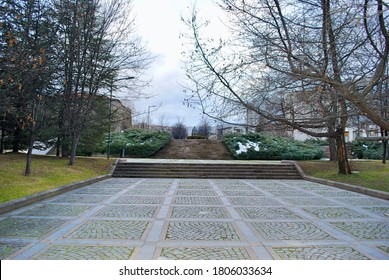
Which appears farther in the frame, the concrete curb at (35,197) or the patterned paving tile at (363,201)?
the patterned paving tile at (363,201)

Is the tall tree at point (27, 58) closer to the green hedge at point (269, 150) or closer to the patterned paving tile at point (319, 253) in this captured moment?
the patterned paving tile at point (319, 253)

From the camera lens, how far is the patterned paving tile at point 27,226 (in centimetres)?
507

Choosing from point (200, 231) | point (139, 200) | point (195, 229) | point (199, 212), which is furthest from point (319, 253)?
point (139, 200)

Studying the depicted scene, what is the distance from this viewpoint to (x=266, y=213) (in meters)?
7.07

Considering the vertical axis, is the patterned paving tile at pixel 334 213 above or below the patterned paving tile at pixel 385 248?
above

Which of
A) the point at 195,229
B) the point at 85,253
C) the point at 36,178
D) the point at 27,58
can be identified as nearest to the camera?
the point at 85,253

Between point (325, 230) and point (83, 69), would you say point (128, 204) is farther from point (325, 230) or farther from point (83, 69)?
point (83, 69)

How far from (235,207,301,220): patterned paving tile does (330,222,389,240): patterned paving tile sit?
1.03 meters

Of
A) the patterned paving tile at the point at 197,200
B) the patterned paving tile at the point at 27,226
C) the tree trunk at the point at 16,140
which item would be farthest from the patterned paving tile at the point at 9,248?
the tree trunk at the point at 16,140

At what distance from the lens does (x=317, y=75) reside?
6.70 m

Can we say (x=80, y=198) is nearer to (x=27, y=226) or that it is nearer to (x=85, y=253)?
(x=27, y=226)

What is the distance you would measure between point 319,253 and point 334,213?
3.32m

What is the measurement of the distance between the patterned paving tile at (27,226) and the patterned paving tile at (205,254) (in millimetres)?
2420

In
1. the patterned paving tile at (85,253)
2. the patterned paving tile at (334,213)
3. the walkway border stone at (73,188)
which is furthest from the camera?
the walkway border stone at (73,188)
